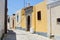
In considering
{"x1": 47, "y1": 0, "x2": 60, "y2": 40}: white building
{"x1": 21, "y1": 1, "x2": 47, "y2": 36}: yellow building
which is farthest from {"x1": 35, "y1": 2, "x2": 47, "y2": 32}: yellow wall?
{"x1": 47, "y1": 0, "x2": 60, "y2": 40}: white building

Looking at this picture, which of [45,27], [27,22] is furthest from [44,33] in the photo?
[27,22]

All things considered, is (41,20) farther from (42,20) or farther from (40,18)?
(40,18)

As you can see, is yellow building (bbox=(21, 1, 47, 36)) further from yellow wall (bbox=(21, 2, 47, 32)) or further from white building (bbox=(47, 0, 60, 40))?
white building (bbox=(47, 0, 60, 40))

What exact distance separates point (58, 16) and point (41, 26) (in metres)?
4.66

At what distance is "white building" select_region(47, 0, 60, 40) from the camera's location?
14016 mm

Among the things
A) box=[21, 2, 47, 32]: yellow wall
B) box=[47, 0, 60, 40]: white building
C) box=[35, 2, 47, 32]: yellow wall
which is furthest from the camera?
box=[21, 2, 47, 32]: yellow wall

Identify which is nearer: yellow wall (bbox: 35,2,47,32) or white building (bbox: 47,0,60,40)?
white building (bbox: 47,0,60,40)

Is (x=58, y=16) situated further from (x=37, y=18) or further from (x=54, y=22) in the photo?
(x=37, y=18)

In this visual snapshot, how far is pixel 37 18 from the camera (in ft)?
65.9

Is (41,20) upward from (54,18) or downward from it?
downward

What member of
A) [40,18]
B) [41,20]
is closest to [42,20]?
[41,20]

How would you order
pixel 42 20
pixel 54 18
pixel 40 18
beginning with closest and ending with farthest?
pixel 54 18
pixel 42 20
pixel 40 18

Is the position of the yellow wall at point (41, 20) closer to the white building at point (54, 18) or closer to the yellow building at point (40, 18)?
the yellow building at point (40, 18)

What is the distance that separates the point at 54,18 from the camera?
15.0 metres
